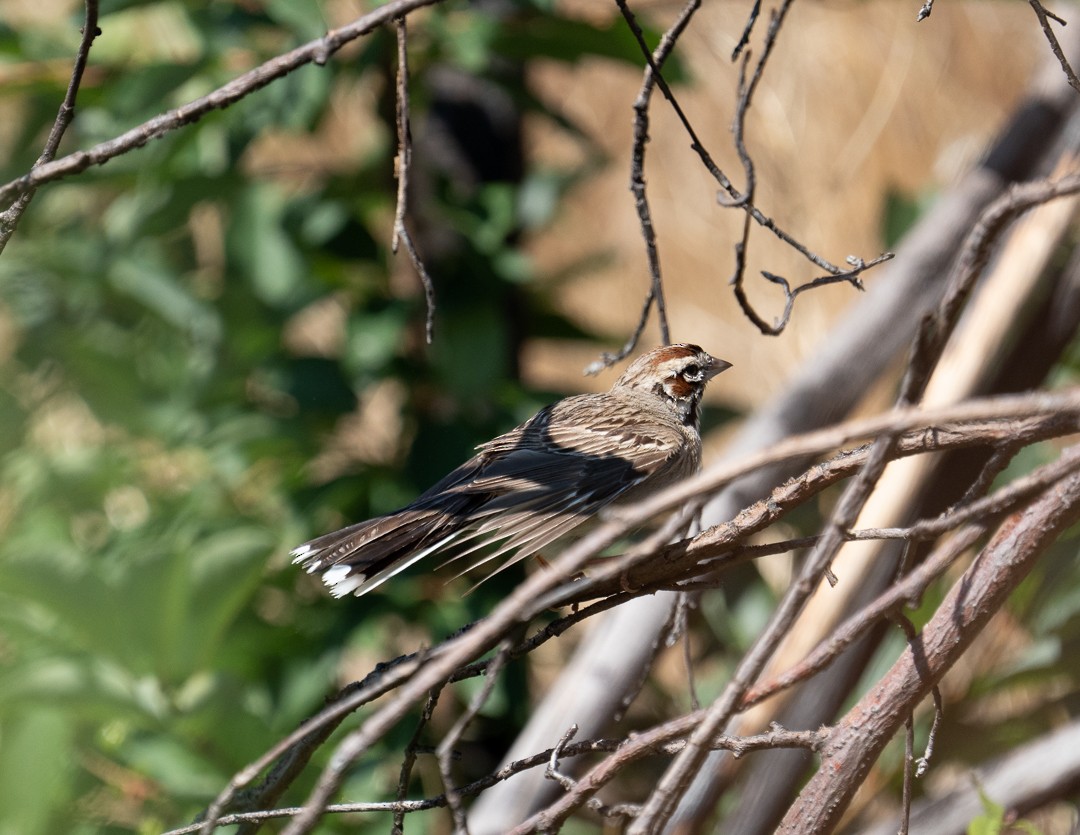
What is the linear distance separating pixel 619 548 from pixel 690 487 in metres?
2.85

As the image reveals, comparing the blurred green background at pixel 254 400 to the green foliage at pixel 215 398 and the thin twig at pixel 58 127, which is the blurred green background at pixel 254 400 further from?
the thin twig at pixel 58 127

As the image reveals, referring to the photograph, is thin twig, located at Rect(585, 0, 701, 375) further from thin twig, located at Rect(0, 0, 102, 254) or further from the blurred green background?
the blurred green background

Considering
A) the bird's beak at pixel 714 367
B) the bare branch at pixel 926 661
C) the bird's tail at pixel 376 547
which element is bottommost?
the bare branch at pixel 926 661

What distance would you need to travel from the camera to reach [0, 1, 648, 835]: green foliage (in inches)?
131

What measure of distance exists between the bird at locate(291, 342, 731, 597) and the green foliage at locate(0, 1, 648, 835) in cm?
49

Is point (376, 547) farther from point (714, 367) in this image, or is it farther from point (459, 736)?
point (714, 367)

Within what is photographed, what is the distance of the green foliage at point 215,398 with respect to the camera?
3318mm

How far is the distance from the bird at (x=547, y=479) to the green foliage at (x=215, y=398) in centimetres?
49

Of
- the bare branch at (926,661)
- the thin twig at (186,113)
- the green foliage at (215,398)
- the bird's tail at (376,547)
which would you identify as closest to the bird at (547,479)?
the bird's tail at (376,547)

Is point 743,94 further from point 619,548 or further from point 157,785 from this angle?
point 157,785

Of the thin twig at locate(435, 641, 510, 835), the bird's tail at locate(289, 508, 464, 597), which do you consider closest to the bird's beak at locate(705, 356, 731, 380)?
the bird's tail at locate(289, 508, 464, 597)

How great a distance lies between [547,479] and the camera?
305cm

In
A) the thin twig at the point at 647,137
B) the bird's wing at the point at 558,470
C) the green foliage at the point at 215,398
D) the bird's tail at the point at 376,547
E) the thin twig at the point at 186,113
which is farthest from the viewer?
the green foliage at the point at 215,398

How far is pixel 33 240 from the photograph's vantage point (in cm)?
482
